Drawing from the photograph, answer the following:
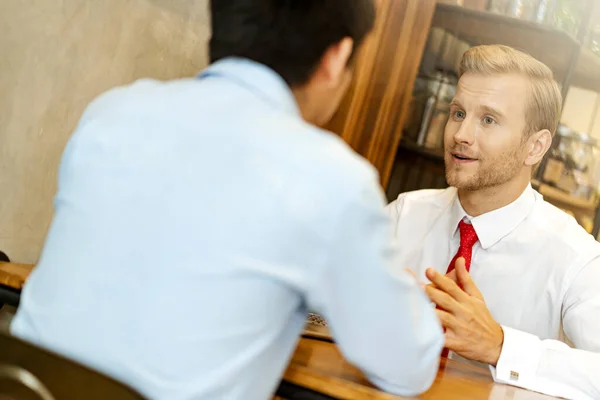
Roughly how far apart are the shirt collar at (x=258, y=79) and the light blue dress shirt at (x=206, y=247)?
22mm

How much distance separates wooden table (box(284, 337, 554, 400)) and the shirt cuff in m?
0.02

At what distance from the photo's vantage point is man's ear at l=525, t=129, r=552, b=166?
83.3 inches

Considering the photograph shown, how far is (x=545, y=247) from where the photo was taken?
6.54ft

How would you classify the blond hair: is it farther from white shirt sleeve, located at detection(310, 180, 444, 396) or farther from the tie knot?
white shirt sleeve, located at detection(310, 180, 444, 396)

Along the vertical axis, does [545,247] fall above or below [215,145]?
below

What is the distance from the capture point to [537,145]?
213cm

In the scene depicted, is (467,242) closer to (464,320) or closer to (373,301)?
(464,320)

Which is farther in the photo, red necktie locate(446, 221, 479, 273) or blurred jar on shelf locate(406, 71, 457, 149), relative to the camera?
blurred jar on shelf locate(406, 71, 457, 149)

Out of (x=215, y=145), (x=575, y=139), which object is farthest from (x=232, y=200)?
(x=575, y=139)

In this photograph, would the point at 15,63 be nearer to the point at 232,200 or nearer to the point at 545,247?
the point at 232,200

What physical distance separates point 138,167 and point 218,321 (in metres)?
0.19

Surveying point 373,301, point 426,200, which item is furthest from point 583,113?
point 373,301

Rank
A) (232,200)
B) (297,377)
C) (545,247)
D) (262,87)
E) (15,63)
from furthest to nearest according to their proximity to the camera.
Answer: (545,247)
(15,63)
(297,377)
(262,87)
(232,200)

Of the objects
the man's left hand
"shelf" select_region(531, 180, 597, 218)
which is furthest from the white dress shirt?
"shelf" select_region(531, 180, 597, 218)
